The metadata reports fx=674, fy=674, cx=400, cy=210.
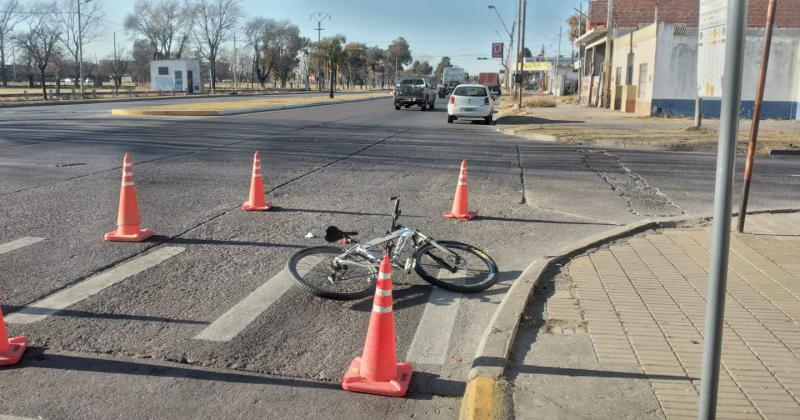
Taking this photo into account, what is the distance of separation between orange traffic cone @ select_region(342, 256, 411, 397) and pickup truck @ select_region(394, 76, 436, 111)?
35.9 meters

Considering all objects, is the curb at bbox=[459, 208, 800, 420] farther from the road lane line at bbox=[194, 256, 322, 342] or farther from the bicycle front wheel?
the road lane line at bbox=[194, 256, 322, 342]

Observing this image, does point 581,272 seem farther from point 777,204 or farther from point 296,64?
point 296,64

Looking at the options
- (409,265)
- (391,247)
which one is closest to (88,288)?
(391,247)

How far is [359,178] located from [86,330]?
731 centimetres

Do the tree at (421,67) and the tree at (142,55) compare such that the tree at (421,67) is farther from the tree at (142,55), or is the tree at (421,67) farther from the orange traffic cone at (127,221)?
the orange traffic cone at (127,221)

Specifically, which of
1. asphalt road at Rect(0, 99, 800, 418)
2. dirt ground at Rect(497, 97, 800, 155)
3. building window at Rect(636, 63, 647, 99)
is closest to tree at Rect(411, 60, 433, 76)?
building window at Rect(636, 63, 647, 99)

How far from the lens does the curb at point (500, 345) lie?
138 inches

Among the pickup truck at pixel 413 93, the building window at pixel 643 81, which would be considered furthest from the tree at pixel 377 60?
the building window at pixel 643 81

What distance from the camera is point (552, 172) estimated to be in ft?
42.7

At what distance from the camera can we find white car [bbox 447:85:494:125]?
27.2 meters

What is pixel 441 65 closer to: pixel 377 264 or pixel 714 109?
pixel 714 109

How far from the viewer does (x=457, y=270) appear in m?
6.08

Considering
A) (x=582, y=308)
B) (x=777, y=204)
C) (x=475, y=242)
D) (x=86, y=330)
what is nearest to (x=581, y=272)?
(x=582, y=308)

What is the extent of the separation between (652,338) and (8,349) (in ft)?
13.2
